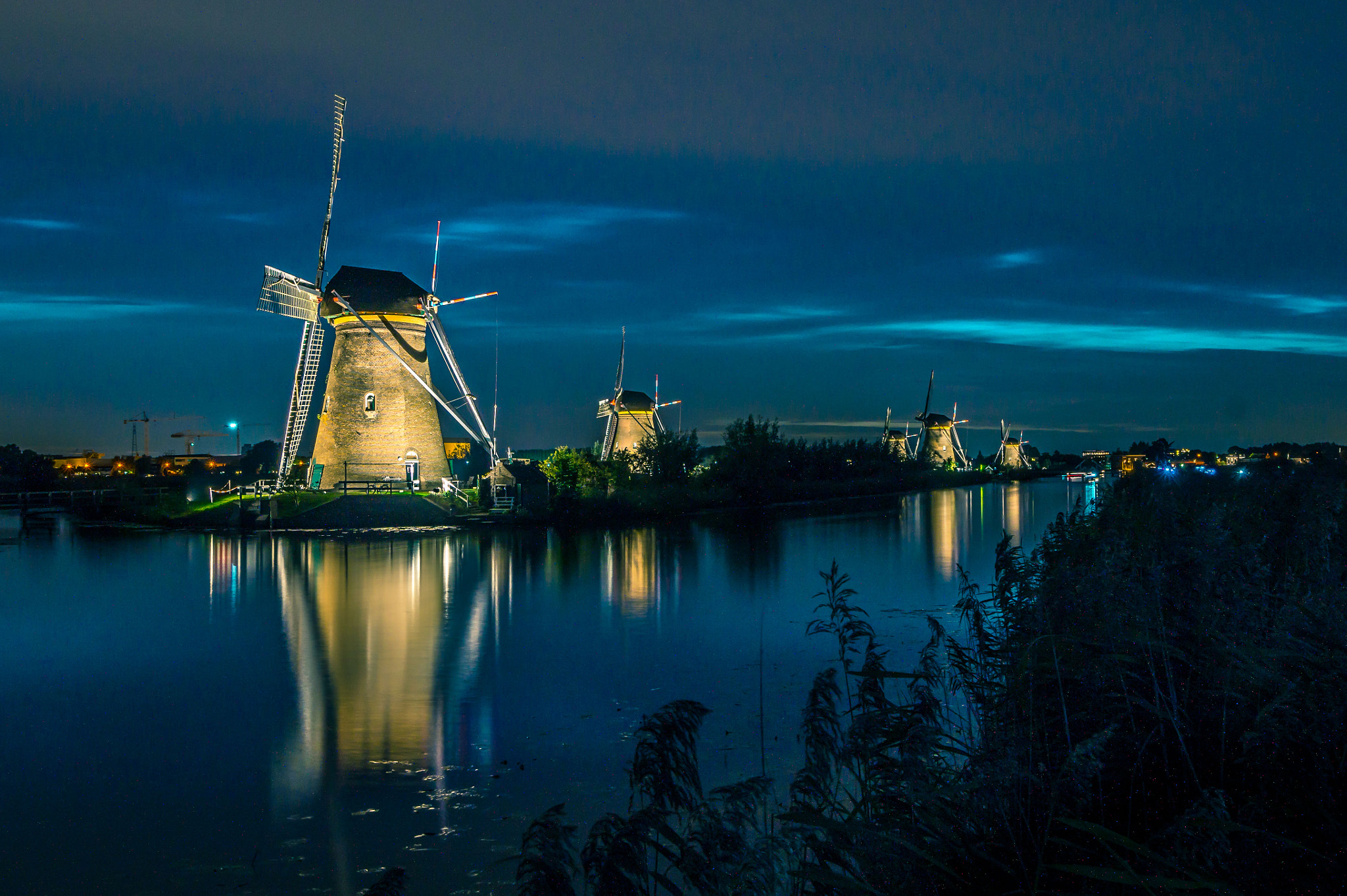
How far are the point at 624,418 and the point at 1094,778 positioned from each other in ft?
182

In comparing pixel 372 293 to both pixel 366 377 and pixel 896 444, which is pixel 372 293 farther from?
pixel 896 444

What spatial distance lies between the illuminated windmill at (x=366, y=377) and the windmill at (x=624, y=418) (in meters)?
24.8

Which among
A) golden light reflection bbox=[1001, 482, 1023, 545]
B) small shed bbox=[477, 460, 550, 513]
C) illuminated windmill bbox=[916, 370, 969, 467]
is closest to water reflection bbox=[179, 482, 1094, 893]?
golden light reflection bbox=[1001, 482, 1023, 545]

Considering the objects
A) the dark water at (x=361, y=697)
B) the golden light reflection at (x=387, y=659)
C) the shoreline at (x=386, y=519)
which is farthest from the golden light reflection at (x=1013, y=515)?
the golden light reflection at (x=387, y=659)

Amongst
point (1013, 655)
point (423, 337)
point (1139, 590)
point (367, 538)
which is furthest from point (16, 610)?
point (423, 337)

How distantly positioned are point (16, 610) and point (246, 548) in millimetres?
9167

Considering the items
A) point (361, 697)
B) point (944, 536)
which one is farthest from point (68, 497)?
point (361, 697)

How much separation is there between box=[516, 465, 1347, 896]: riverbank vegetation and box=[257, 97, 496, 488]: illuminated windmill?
93.0 ft

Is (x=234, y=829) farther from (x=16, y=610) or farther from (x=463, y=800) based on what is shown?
(x=16, y=610)

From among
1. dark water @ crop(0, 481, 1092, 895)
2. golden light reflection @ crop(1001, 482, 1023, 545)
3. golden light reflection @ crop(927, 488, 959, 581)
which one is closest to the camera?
dark water @ crop(0, 481, 1092, 895)

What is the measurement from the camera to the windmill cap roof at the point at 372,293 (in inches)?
1262

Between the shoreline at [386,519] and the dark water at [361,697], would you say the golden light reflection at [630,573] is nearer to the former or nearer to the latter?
the dark water at [361,697]

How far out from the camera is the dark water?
18.0 ft

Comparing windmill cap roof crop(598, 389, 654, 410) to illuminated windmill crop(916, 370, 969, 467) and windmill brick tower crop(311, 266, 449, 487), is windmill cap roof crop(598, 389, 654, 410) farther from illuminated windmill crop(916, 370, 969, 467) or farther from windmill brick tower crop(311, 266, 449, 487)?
illuminated windmill crop(916, 370, 969, 467)
